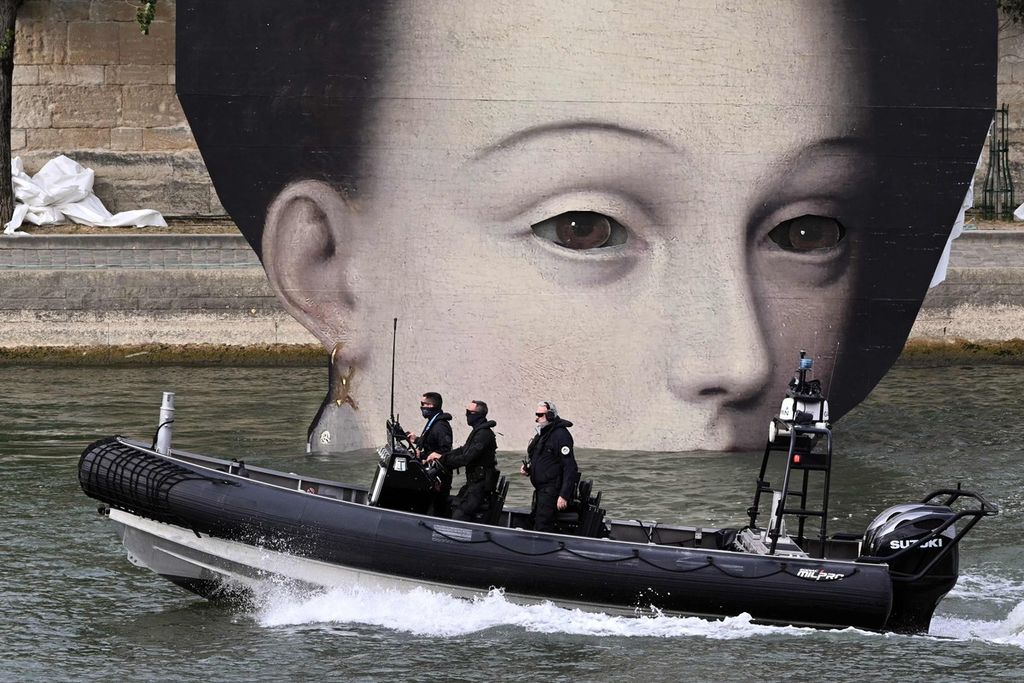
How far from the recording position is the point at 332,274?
1702 centimetres

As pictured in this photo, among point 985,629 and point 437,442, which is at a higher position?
point 437,442

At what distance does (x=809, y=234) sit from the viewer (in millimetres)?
17078

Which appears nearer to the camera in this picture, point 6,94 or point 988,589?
point 988,589

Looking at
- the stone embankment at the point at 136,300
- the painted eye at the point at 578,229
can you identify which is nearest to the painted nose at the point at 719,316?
the painted eye at the point at 578,229

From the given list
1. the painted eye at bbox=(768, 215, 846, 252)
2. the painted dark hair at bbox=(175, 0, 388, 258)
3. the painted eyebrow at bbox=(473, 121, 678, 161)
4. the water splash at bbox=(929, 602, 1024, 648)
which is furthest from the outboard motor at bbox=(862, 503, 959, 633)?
the painted dark hair at bbox=(175, 0, 388, 258)

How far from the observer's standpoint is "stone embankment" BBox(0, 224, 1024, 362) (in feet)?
73.6

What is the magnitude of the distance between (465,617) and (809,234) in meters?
6.98

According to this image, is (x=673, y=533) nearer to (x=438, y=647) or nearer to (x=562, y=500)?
(x=562, y=500)

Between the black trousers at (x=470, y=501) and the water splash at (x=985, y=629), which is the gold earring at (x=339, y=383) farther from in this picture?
the water splash at (x=985, y=629)

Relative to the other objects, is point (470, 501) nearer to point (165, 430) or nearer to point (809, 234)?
point (165, 430)

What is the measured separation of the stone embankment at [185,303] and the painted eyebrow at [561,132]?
21.8 feet

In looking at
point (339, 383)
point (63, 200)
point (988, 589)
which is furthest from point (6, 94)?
point (988, 589)

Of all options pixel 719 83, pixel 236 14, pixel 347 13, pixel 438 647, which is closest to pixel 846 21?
pixel 719 83

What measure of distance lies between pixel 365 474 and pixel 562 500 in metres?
4.41
